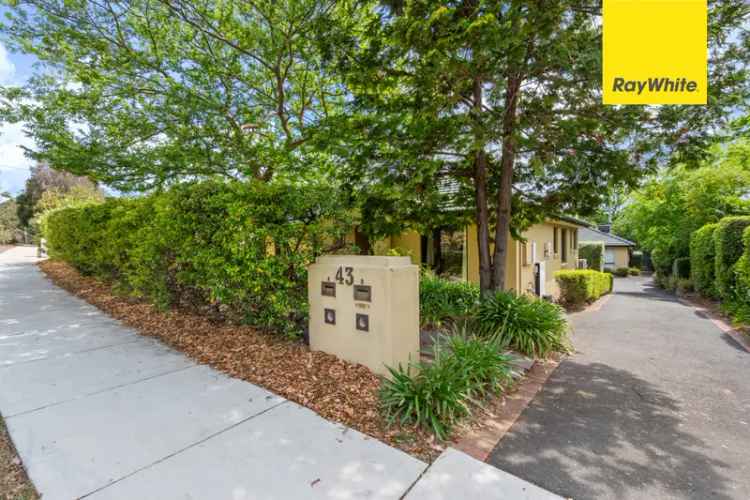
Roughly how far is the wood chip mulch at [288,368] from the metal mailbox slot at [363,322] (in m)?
0.46

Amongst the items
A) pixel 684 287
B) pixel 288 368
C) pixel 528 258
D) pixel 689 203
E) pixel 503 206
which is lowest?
pixel 684 287

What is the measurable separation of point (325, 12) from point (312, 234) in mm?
4474

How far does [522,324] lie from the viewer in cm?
573

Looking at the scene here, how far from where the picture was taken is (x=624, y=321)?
940 cm

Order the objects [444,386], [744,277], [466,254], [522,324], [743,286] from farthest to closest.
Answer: [466,254] < [743,286] < [744,277] < [522,324] < [444,386]

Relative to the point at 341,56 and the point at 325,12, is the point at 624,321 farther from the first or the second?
the point at 325,12

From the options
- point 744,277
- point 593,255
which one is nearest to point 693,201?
point 593,255

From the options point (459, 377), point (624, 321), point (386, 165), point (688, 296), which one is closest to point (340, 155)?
point (386, 165)

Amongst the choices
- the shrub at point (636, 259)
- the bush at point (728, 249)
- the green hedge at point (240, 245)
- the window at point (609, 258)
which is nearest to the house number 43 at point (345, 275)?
the green hedge at point (240, 245)

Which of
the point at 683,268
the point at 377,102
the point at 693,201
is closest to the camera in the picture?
the point at 377,102

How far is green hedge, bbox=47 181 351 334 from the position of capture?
4531mm

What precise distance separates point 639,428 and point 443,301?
3961 mm

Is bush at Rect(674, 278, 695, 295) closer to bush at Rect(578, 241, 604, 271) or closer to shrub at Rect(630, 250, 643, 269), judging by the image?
bush at Rect(578, 241, 604, 271)

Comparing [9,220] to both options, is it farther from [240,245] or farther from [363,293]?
[363,293]
